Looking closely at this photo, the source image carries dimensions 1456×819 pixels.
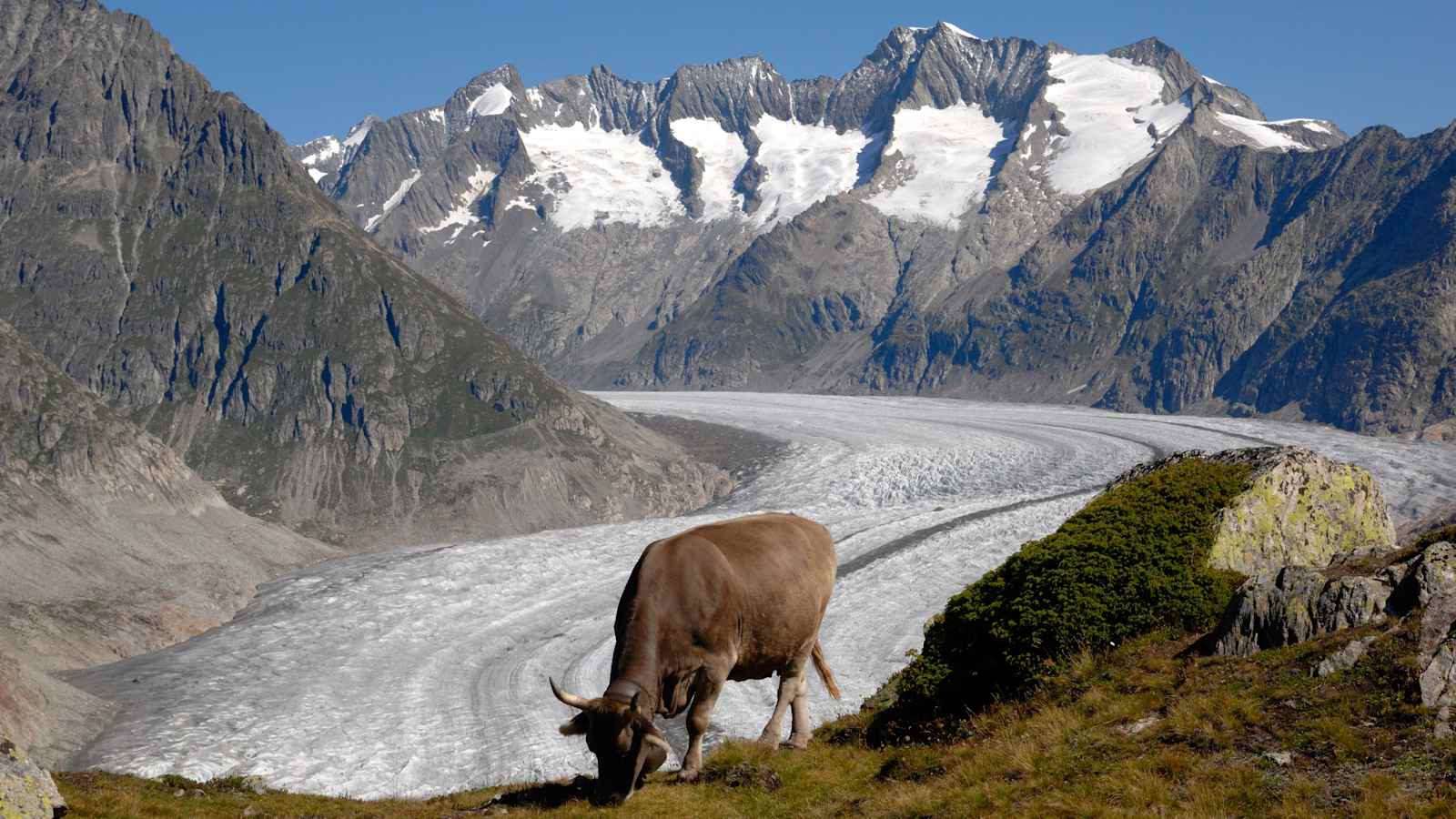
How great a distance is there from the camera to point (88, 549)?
91.1m

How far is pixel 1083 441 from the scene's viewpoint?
165 meters

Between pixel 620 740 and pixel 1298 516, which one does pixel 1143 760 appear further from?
pixel 1298 516

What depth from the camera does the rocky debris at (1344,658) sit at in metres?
14.1

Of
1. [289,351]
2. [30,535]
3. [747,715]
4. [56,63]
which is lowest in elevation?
[747,715]

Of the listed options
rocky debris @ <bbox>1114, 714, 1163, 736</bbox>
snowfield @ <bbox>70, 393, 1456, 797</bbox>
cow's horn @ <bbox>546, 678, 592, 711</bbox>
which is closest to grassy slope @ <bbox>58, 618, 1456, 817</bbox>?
rocky debris @ <bbox>1114, 714, 1163, 736</bbox>

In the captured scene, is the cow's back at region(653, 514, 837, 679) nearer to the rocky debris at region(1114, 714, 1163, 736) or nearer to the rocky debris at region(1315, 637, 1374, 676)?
the rocky debris at region(1114, 714, 1163, 736)

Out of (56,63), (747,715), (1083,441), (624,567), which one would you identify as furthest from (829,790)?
(56,63)

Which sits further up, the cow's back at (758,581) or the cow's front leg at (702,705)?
the cow's back at (758,581)

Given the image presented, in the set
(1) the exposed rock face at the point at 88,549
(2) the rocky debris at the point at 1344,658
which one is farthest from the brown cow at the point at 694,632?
(1) the exposed rock face at the point at 88,549

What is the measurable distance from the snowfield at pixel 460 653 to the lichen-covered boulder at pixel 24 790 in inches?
1392

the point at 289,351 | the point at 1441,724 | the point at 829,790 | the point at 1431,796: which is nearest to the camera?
the point at 1431,796

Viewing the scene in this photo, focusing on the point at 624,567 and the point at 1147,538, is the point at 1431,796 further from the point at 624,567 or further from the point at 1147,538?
the point at 624,567

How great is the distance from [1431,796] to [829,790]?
23.9 ft

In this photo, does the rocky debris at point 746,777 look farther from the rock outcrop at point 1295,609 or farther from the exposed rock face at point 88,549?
the exposed rock face at point 88,549
